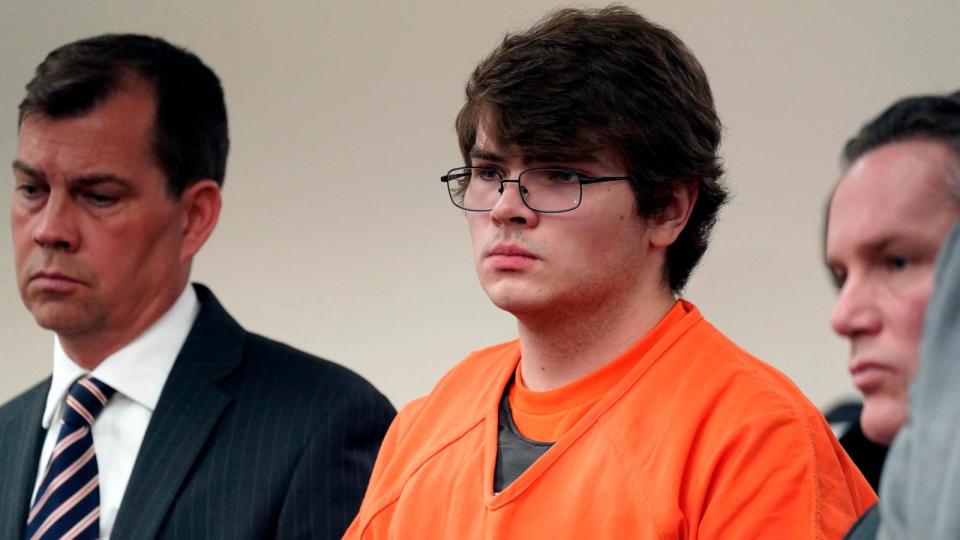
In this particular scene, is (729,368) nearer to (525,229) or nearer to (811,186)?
(525,229)

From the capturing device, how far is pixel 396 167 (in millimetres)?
3459

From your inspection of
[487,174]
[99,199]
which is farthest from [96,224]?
[487,174]

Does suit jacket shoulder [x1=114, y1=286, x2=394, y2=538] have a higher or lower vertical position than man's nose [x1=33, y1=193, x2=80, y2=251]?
lower

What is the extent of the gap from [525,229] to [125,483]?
2.89 ft

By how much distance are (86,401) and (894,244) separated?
1581 millimetres

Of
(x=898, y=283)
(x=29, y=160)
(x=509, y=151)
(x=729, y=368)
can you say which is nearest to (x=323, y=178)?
(x=29, y=160)

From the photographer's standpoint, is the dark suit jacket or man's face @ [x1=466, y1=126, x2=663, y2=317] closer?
man's face @ [x1=466, y1=126, x2=663, y2=317]

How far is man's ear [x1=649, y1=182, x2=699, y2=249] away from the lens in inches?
77.7

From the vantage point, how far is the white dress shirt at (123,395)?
2354 mm

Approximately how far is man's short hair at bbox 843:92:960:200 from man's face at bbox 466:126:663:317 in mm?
586

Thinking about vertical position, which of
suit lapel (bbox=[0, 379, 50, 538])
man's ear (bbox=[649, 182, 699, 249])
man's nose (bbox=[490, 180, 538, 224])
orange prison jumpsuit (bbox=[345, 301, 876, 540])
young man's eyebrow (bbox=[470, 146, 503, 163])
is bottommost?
orange prison jumpsuit (bbox=[345, 301, 876, 540])

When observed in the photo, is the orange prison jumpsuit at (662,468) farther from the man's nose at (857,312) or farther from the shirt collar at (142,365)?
the shirt collar at (142,365)

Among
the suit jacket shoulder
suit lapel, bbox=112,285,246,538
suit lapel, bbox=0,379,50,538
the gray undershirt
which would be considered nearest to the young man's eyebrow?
the gray undershirt

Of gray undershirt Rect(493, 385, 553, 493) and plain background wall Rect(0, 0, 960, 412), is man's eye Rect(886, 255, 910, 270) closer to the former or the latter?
gray undershirt Rect(493, 385, 553, 493)
